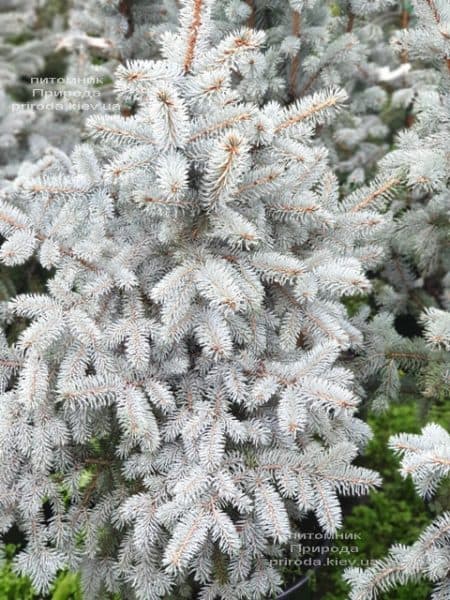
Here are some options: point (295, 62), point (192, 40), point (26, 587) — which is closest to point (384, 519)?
point (26, 587)

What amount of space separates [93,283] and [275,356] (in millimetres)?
564

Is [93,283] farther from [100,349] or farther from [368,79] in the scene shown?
[368,79]

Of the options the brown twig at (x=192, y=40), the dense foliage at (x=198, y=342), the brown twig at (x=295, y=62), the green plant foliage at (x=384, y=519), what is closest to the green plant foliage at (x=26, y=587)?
the dense foliage at (x=198, y=342)

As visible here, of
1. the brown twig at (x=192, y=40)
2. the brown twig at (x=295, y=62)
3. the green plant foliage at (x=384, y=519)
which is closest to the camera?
the brown twig at (x=192, y=40)

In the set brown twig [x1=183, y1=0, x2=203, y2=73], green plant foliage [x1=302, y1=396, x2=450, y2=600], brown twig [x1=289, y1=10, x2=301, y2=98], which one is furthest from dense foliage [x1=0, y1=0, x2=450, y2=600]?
green plant foliage [x1=302, y1=396, x2=450, y2=600]

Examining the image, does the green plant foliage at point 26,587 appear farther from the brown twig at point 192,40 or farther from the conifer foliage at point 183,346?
the brown twig at point 192,40

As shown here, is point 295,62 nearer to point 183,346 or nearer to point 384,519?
point 183,346

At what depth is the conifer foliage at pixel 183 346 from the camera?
5.22ft

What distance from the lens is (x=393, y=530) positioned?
2.98 meters

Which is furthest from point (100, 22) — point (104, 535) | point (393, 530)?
point (393, 530)

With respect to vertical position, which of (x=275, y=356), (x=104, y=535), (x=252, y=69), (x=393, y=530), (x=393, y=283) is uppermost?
(x=252, y=69)

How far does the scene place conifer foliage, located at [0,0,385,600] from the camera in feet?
5.22

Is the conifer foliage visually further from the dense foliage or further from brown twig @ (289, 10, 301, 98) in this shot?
brown twig @ (289, 10, 301, 98)

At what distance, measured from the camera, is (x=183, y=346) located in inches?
71.0
